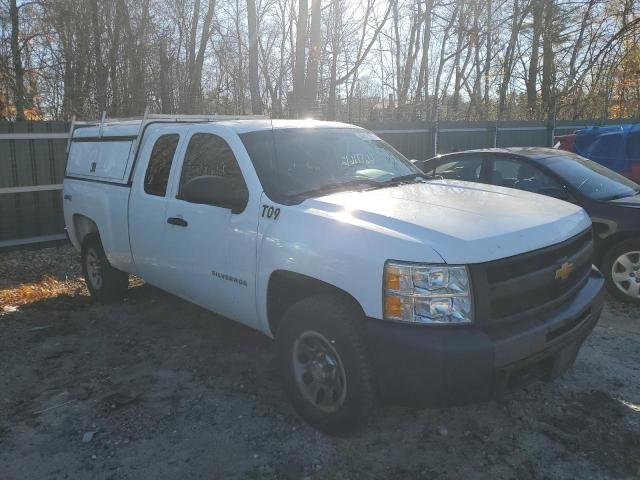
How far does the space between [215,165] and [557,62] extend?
83.8ft

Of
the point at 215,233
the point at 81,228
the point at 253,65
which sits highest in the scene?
the point at 253,65

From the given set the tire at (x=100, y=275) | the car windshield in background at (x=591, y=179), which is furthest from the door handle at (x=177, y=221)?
the car windshield in background at (x=591, y=179)

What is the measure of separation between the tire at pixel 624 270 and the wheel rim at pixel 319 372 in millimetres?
3944

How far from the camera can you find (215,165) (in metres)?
4.15

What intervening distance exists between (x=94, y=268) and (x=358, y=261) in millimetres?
4112

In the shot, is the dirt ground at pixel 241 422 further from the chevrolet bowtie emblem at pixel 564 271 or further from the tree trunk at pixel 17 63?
the tree trunk at pixel 17 63

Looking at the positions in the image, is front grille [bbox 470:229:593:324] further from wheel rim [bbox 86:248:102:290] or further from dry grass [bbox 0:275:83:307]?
dry grass [bbox 0:275:83:307]

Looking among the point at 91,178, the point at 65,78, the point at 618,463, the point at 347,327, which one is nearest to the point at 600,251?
the point at 618,463

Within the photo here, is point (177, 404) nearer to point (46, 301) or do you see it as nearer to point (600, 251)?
point (46, 301)

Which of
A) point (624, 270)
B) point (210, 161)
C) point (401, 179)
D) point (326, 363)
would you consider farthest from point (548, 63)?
point (326, 363)

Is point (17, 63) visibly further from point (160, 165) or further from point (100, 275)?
point (160, 165)

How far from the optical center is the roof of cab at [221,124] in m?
4.16

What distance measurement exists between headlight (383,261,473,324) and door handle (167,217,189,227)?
80.5 inches

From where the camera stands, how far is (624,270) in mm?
5629
